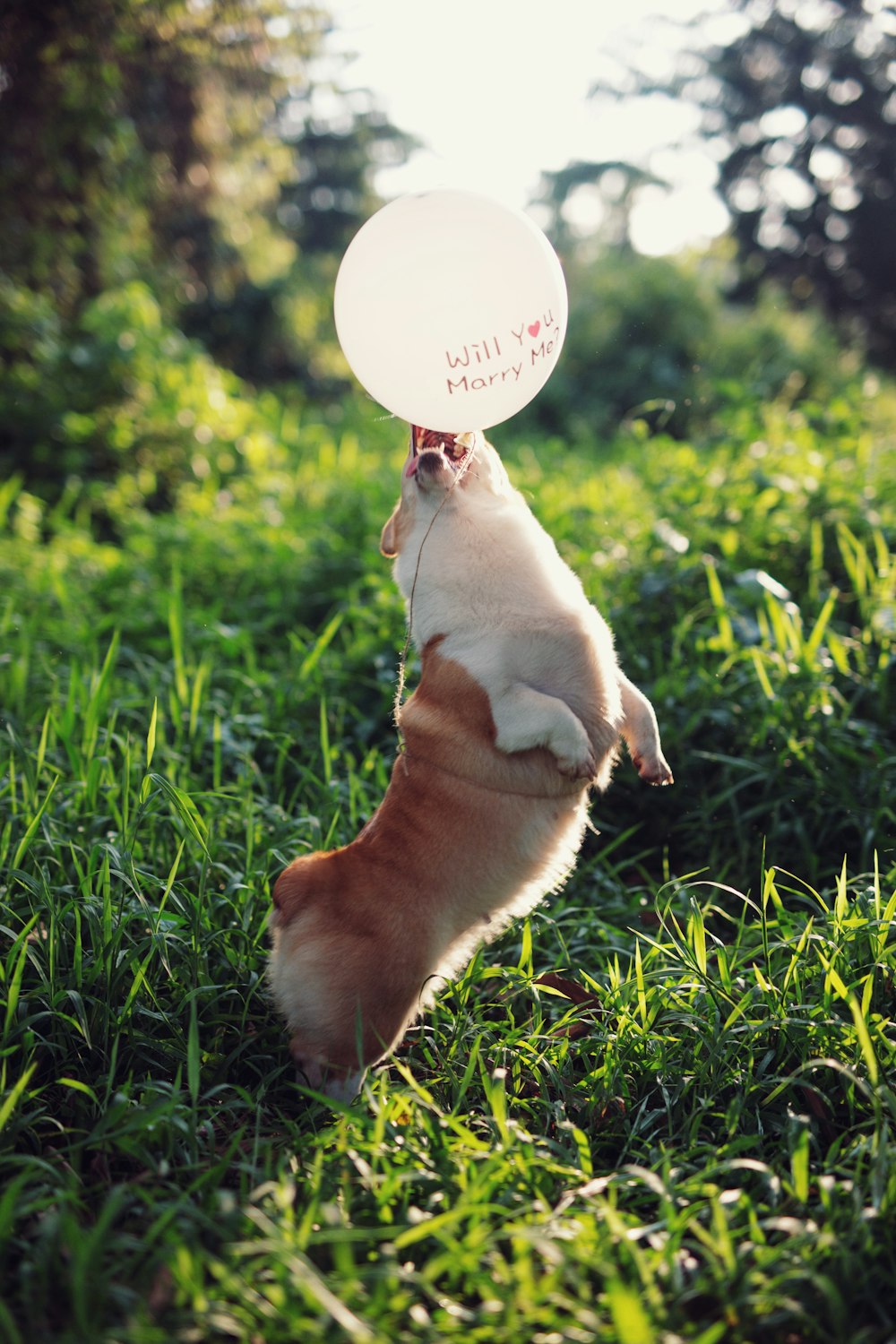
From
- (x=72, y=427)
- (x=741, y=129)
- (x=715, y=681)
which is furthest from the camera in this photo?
(x=741, y=129)

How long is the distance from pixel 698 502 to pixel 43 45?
249 inches

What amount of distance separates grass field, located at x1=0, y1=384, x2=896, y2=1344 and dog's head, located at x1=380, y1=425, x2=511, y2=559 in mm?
939

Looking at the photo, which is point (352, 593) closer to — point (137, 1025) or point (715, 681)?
point (715, 681)

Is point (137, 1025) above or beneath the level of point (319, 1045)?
beneath

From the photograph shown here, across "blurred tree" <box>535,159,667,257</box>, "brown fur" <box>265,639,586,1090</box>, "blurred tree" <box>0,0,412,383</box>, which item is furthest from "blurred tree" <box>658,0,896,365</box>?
"brown fur" <box>265,639,586,1090</box>

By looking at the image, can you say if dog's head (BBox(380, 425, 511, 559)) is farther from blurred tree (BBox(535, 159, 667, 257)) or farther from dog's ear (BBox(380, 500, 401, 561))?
blurred tree (BBox(535, 159, 667, 257))

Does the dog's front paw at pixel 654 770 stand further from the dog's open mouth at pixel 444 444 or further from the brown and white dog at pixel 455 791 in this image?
the dog's open mouth at pixel 444 444

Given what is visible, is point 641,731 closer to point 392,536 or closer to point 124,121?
point 392,536

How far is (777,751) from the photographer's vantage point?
10.8 feet

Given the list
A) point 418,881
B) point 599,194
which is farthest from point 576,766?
point 599,194

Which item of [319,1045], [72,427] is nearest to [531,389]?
[319,1045]

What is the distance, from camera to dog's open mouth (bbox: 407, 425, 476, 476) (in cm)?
255

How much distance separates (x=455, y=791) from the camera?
2354mm

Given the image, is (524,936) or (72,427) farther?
(72,427)
